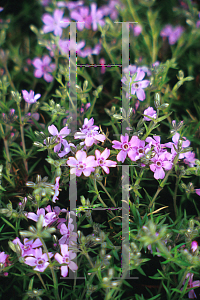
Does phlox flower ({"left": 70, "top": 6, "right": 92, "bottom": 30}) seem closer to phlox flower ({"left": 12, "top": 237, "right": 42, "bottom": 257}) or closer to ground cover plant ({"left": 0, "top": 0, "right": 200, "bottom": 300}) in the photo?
ground cover plant ({"left": 0, "top": 0, "right": 200, "bottom": 300})

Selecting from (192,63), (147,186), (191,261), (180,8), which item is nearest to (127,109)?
(147,186)

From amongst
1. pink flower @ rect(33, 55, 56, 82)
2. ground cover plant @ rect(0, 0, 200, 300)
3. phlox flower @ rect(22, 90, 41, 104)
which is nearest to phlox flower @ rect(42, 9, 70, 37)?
ground cover plant @ rect(0, 0, 200, 300)

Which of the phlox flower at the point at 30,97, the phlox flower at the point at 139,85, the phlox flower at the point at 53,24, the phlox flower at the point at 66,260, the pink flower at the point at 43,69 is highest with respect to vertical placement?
the phlox flower at the point at 53,24

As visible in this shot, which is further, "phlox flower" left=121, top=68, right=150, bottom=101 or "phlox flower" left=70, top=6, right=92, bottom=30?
"phlox flower" left=70, top=6, right=92, bottom=30

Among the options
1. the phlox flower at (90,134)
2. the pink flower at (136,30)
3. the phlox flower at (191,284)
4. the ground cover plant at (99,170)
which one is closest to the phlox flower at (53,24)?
the ground cover plant at (99,170)

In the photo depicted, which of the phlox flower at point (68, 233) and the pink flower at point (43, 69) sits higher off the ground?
the pink flower at point (43, 69)

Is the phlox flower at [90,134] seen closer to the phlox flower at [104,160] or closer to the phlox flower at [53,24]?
the phlox flower at [104,160]

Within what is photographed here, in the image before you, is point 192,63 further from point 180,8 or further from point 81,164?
point 81,164
